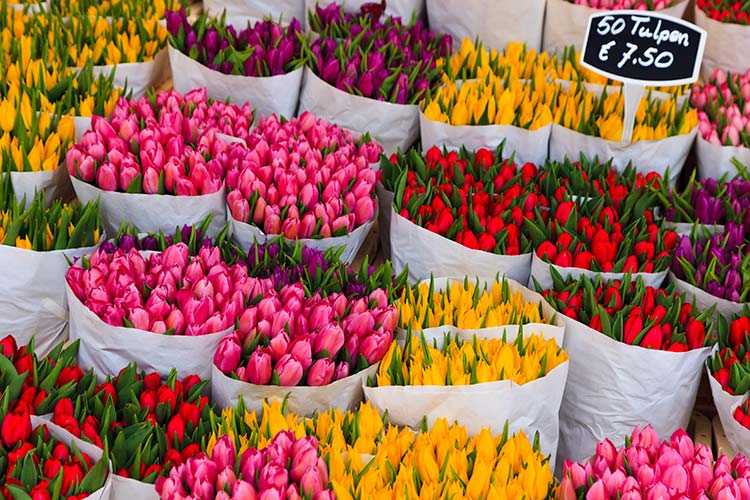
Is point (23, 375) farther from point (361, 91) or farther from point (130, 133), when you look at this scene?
point (361, 91)

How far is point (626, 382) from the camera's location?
1636mm

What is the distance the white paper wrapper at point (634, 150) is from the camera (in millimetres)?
2066

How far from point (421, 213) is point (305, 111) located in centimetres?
56

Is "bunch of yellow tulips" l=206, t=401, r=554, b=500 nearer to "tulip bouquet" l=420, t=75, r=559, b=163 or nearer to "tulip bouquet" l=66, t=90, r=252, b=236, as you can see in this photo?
"tulip bouquet" l=66, t=90, r=252, b=236

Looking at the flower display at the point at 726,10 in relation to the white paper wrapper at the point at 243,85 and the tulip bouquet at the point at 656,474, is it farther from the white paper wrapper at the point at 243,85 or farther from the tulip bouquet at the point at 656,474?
the tulip bouquet at the point at 656,474

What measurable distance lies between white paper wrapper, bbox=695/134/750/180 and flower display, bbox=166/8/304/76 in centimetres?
101

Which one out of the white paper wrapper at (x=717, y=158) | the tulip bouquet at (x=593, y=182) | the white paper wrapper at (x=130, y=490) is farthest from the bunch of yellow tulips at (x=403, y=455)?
the white paper wrapper at (x=717, y=158)

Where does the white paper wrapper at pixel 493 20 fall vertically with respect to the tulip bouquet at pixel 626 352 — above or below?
above

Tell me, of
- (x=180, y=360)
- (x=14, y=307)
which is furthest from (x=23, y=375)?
(x=14, y=307)

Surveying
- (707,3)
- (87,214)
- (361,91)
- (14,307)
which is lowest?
(14,307)

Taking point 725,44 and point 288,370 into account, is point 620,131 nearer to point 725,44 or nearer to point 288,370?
point 725,44

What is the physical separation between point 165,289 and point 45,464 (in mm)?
406

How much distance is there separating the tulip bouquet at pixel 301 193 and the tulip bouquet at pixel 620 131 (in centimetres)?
50

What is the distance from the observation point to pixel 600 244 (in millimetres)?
1748
